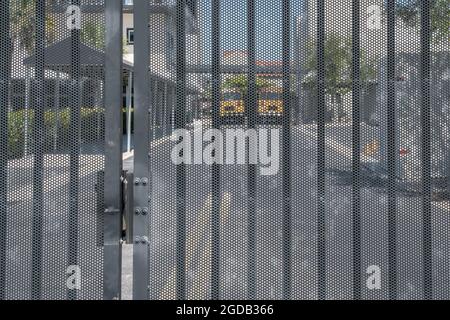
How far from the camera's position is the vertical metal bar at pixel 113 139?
2.79 m

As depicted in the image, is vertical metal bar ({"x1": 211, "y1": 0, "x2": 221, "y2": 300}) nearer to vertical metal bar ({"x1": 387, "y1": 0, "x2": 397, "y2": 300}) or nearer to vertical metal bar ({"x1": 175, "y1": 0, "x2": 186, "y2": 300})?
vertical metal bar ({"x1": 175, "y1": 0, "x2": 186, "y2": 300})

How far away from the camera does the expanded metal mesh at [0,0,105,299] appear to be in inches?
117

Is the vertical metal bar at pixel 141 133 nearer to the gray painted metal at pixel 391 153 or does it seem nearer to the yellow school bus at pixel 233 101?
the yellow school bus at pixel 233 101

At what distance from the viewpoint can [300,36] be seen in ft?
9.87

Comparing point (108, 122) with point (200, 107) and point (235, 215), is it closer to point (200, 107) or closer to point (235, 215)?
point (200, 107)

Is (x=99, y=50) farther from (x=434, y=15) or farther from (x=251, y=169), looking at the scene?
(x=434, y=15)

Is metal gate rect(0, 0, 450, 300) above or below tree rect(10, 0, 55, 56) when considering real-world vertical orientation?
below

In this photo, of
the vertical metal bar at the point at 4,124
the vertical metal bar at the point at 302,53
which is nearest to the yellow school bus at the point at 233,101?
the vertical metal bar at the point at 302,53

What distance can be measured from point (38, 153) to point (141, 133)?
573mm

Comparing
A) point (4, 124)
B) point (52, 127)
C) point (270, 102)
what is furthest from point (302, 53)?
point (4, 124)

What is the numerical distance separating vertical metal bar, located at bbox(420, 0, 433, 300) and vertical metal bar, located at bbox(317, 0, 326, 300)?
50 cm

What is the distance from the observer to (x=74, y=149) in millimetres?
2971

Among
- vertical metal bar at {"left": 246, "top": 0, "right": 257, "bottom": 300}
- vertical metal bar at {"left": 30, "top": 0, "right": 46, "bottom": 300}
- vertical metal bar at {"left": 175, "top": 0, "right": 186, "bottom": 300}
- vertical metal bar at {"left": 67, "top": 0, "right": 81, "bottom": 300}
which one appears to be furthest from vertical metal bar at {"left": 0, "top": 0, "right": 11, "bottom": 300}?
vertical metal bar at {"left": 246, "top": 0, "right": 257, "bottom": 300}

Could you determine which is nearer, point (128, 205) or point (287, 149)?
point (128, 205)
